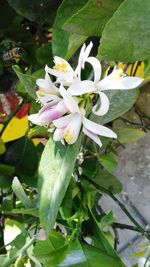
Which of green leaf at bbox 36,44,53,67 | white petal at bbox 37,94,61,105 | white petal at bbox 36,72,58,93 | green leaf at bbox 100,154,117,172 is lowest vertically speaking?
green leaf at bbox 100,154,117,172

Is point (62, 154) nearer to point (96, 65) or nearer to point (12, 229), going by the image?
point (96, 65)

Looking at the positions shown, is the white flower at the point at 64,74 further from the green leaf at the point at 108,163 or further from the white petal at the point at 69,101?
the green leaf at the point at 108,163

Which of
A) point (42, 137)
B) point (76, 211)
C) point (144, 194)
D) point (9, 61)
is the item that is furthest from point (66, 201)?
point (144, 194)

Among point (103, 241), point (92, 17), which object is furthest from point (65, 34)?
point (103, 241)

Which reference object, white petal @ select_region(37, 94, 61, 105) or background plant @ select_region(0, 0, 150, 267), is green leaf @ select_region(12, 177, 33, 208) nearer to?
background plant @ select_region(0, 0, 150, 267)

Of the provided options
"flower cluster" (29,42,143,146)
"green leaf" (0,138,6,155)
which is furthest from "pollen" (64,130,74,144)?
"green leaf" (0,138,6,155)

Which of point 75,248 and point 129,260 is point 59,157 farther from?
point 129,260
